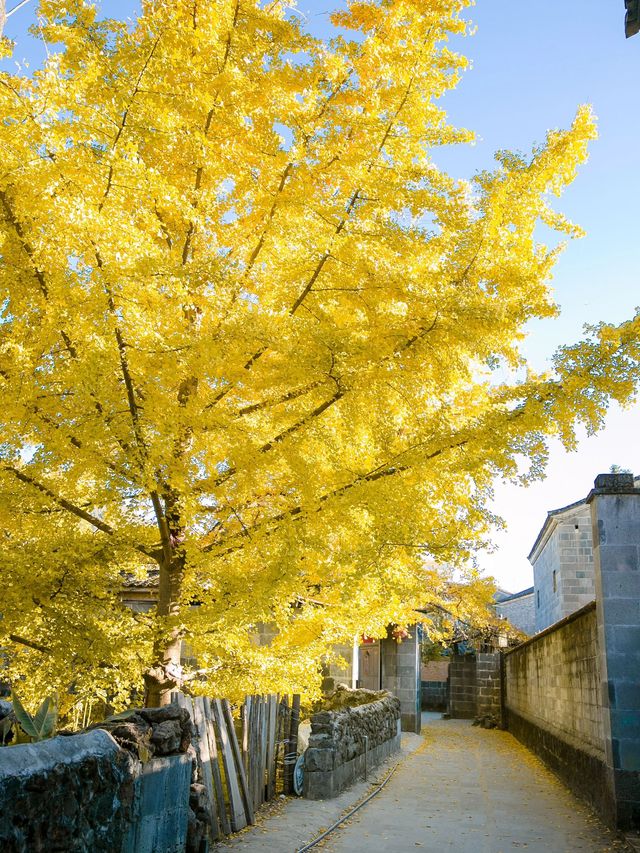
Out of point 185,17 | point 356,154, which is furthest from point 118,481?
point 185,17

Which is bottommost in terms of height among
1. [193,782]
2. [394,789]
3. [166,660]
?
[394,789]

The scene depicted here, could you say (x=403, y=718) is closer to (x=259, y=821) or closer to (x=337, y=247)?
(x=259, y=821)

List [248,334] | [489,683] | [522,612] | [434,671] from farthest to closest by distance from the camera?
1. [522,612]
2. [434,671]
3. [489,683]
4. [248,334]

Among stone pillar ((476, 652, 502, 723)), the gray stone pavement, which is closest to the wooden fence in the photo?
the gray stone pavement

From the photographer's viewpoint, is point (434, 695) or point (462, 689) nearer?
point (462, 689)

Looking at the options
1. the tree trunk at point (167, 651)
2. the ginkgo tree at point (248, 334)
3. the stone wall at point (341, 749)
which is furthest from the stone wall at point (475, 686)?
the ginkgo tree at point (248, 334)

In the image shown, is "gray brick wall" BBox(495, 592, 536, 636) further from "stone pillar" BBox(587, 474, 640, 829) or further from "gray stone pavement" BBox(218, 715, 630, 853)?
"stone pillar" BBox(587, 474, 640, 829)

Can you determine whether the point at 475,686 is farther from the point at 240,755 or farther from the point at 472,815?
the point at 240,755

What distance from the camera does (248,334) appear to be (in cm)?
537

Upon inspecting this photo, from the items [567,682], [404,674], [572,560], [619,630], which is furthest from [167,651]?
[572,560]

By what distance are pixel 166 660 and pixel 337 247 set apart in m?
4.12

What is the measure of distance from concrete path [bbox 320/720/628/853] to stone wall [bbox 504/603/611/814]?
37 cm

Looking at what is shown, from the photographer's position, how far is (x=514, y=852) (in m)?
6.61

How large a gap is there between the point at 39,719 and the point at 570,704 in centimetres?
837
